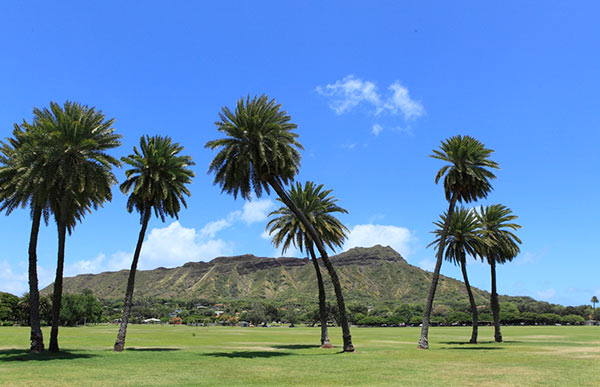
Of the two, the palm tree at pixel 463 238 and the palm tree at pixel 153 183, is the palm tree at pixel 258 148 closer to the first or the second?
the palm tree at pixel 153 183

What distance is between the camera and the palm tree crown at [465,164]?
1980 inches

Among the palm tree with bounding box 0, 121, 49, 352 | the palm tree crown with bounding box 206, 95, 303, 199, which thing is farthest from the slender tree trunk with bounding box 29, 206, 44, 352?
the palm tree crown with bounding box 206, 95, 303, 199

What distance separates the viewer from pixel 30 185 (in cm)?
3672

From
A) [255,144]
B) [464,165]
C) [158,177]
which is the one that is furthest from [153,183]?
[464,165]


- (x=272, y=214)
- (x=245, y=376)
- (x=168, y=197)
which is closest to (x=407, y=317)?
(x=272, y=214)

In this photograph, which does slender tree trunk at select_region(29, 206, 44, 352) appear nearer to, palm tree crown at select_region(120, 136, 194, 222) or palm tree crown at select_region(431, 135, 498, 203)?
palm tree crown at select_region(120, 136, 194, 222)

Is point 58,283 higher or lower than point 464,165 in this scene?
lower

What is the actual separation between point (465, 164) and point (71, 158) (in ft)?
126

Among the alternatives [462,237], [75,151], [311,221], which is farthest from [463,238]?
[75,151]

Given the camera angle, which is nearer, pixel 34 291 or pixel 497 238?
pixel 34 291

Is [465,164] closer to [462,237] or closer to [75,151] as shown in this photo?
[462,237]

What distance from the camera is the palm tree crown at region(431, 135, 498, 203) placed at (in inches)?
1980

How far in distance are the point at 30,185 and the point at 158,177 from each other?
9.89 m

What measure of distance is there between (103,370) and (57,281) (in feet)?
52.3
